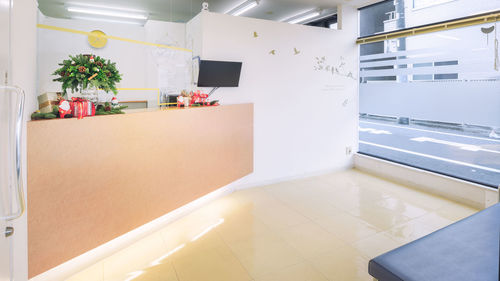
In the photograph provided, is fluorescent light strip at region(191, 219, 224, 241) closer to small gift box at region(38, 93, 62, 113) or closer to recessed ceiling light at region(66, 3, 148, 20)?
small gift box at region(38, 93, 62, 113)

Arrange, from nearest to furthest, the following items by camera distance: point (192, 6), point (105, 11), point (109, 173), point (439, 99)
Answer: point (109, 173) < point (439, 99) < point (192, 6) < point (105, 11)

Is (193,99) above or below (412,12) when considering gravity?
Answer: below

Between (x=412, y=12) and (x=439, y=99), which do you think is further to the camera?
(x=412, y=12)

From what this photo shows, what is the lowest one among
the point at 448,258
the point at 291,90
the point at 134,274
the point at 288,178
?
the point at 134,274

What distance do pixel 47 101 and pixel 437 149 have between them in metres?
5.85

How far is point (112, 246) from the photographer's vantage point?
2.87 m

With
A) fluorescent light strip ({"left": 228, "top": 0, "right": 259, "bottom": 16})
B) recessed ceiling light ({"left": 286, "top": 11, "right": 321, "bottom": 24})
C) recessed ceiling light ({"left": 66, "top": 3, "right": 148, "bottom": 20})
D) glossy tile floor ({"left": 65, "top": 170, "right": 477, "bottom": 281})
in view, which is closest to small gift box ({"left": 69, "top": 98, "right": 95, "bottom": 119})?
glossy tile floor ({"left": 65, "top": 170, "right": 477, "bottom": 281})

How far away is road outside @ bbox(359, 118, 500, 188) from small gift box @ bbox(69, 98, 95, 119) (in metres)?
5.04

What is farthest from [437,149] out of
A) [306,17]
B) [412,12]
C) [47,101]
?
[47,101]

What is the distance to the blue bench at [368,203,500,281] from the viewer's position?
154 cm

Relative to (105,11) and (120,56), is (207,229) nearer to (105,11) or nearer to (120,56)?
(120,56)

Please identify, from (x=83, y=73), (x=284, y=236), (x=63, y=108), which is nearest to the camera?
(x=63, y=108)

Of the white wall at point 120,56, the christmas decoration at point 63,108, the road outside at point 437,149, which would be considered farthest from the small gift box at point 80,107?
the road outside at point 437,149

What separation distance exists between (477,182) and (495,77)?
1.50 m
